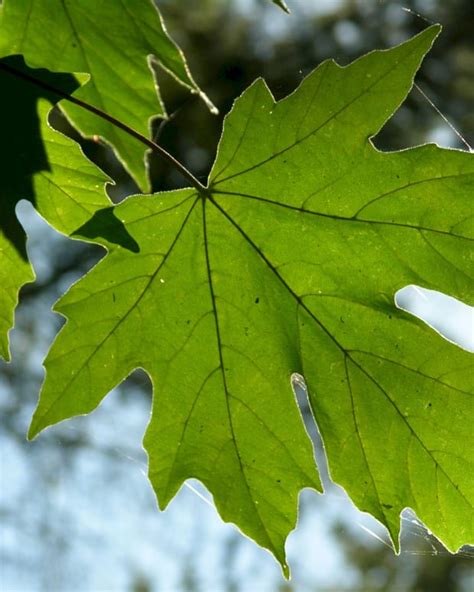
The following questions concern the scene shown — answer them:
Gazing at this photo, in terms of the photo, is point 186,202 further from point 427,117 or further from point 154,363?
point 427,117

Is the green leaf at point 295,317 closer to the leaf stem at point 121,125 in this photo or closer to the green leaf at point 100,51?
the leaf stem at point 121,125

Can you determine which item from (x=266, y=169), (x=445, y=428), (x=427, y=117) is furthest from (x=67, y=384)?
(x=427, y=117)

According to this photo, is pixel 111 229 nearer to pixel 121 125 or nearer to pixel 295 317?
pixel 121 125

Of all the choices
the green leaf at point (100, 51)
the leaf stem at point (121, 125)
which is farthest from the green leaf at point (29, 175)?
the green leaf at point (100, 51)

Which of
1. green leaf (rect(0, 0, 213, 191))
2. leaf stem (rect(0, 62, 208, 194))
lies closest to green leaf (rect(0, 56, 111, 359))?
leaf stem (rect(0, 62, 208, 194))

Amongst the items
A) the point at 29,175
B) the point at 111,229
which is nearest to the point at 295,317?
the point at 111,229

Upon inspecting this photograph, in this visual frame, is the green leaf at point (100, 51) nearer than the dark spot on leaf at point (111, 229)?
No
